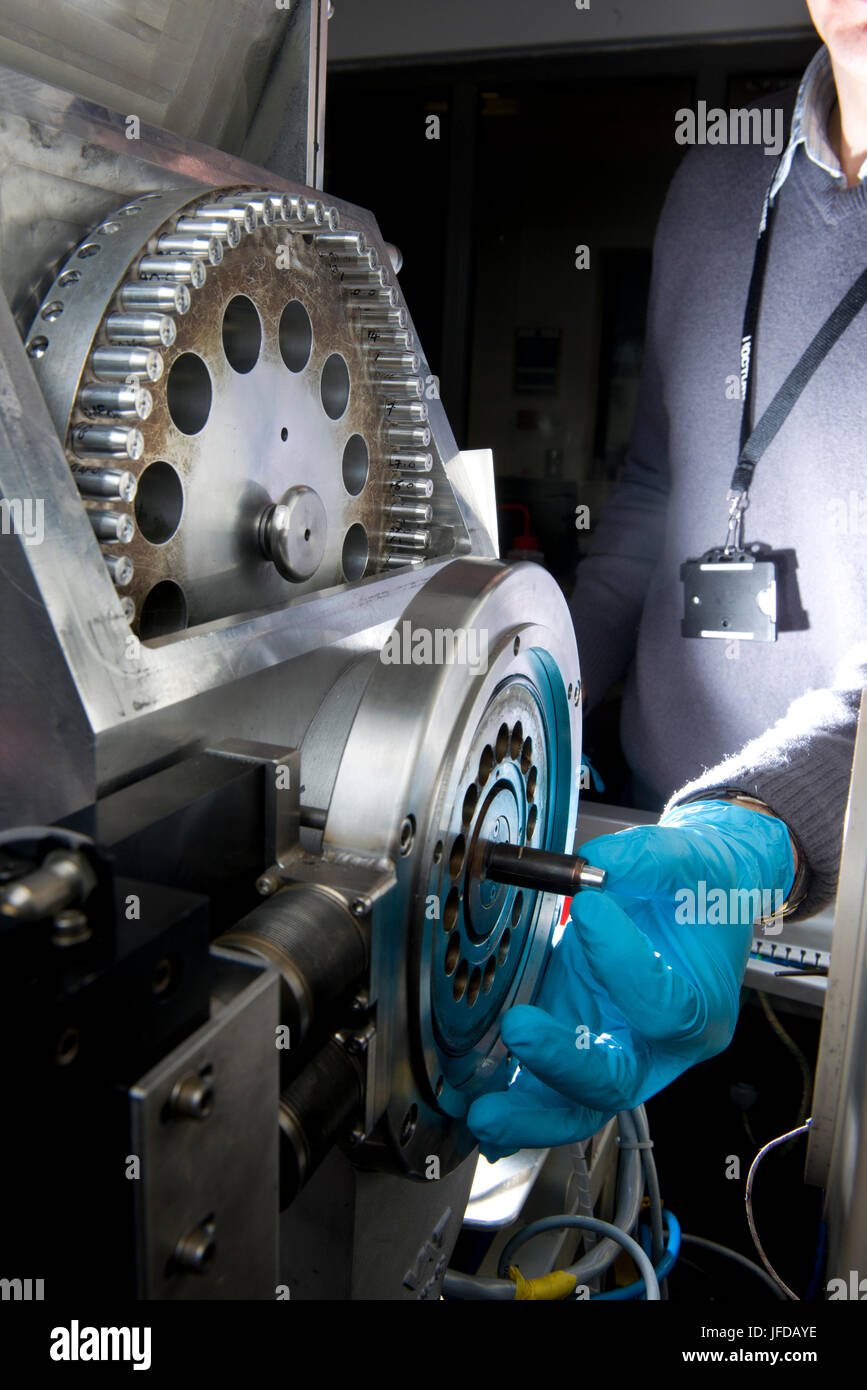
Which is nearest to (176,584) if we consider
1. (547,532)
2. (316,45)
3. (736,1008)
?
(316,45)

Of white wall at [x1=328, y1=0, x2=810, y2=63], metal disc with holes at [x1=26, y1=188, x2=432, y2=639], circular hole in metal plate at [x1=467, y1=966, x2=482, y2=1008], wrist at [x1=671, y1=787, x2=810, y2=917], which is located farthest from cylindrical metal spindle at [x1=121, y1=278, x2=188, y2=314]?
white wall at [x1=328, y1=0, x2=810, y2=63]

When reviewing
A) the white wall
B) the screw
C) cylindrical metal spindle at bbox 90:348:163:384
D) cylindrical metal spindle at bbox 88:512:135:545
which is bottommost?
the screw

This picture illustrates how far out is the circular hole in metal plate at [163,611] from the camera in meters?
0.59

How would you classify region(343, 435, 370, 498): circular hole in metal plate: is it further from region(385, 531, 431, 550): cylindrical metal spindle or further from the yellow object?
the yellow object

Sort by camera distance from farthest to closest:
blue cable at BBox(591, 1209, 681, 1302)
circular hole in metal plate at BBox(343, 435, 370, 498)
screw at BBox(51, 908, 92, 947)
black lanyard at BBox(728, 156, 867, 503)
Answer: black lanyard at BBox(728, 156, 867, 503) → blue cable at BBox(591, 1209, 681, 1302) → circular hole in metal plate at BBox(343, 435, 370, 498) → screw at BBox(51, 908, 92, 947)

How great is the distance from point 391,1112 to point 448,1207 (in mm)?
239

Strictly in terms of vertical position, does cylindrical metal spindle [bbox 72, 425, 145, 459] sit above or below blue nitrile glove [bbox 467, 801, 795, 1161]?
above

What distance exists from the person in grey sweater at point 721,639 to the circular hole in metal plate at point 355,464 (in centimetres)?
34

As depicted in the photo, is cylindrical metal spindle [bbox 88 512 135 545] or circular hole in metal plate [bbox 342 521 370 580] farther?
circular hole in metal plate [bbox 342 521 370 580]

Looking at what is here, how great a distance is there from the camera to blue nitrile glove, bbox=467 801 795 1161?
735 mm

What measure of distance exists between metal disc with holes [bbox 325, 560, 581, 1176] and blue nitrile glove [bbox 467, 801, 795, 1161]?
0.04m

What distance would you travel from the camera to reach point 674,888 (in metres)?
0.83
